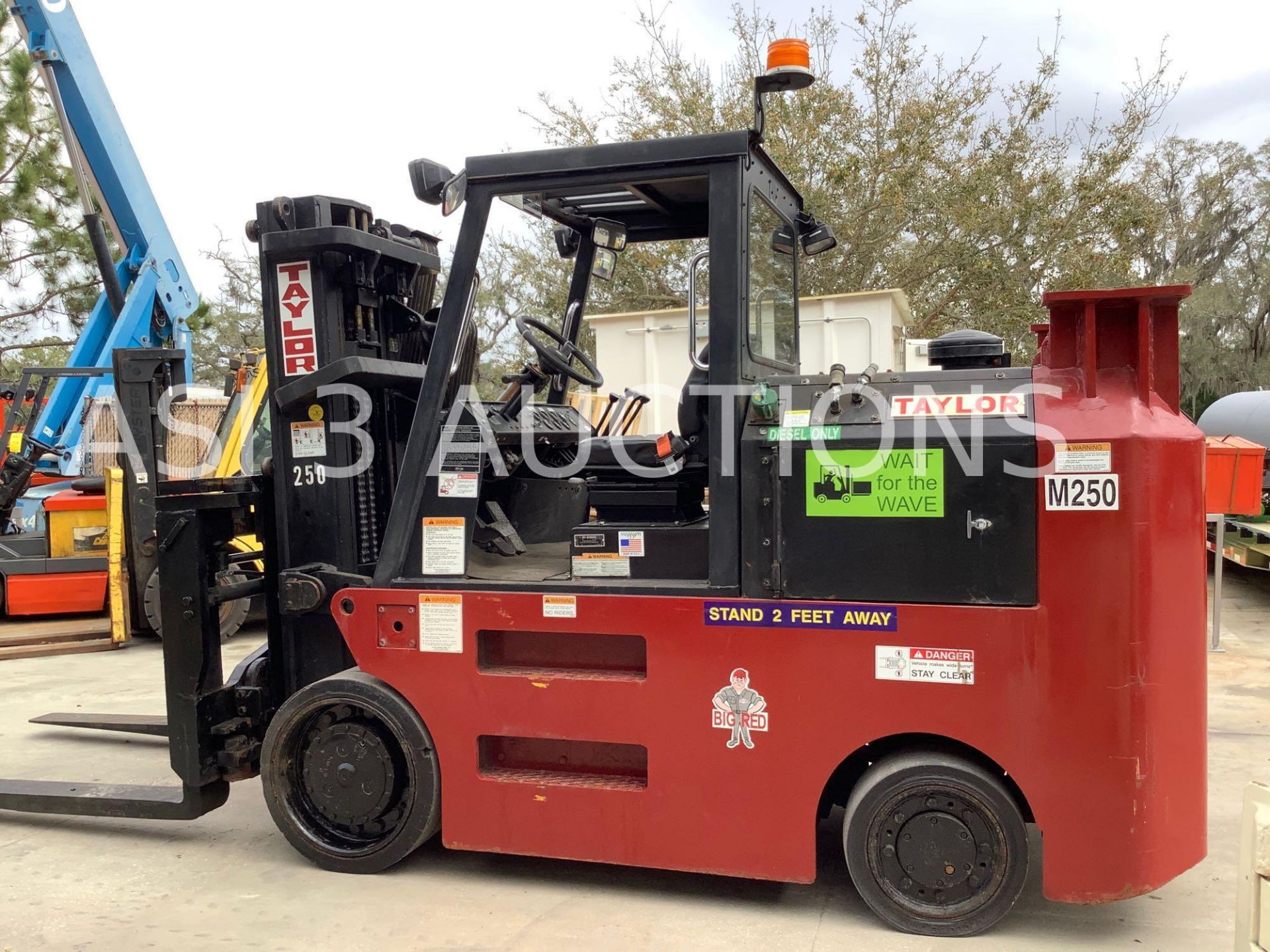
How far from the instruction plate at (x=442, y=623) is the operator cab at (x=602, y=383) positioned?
11 cm

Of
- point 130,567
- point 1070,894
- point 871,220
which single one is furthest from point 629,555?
point 871,220

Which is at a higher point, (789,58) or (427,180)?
(789,58)

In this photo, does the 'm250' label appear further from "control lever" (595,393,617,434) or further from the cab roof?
"control lever" (595,393,617,434)

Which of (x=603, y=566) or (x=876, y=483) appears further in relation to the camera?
(x=603, y=566)

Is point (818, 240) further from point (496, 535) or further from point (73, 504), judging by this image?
point (73, 504)

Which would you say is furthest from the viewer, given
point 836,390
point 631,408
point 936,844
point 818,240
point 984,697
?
point 631,408

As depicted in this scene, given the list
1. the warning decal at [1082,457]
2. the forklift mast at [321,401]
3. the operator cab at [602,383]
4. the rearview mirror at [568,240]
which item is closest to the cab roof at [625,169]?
the operator cab at [602,383]

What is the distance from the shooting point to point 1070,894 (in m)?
3.34

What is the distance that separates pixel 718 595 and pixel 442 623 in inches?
40.7

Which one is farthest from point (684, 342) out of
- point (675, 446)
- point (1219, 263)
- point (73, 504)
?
point (1219, 263)

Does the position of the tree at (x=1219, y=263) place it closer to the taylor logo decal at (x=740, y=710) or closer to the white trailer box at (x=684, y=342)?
the white trailer box at (x=684, y=342)

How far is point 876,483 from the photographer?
3.46 m

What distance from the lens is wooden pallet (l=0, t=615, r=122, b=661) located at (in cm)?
870

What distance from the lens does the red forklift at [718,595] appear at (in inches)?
130
